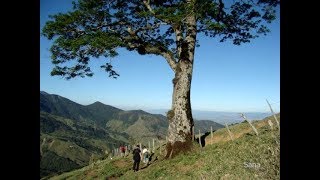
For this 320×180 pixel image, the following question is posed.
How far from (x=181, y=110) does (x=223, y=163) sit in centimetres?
865

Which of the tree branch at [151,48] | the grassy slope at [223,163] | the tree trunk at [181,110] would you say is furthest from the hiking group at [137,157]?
the tree branch at [151,48]

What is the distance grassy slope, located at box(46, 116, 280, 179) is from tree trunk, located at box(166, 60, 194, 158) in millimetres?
1165

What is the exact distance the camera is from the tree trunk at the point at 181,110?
22.2 metres

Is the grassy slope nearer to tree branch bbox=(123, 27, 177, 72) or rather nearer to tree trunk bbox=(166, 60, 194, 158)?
tree trunk bbox=(166, 60, 194, 158)

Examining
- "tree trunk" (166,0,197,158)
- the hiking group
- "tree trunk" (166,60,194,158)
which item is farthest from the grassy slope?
"tree trunk" (166,60,194,158)

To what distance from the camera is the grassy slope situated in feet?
26.8

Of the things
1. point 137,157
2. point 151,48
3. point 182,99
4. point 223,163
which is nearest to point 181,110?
point 182,99

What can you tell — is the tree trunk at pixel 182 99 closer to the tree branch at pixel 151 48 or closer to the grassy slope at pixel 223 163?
the tree branch at pixel 151 48

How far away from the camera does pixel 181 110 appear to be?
2245 centimetres
